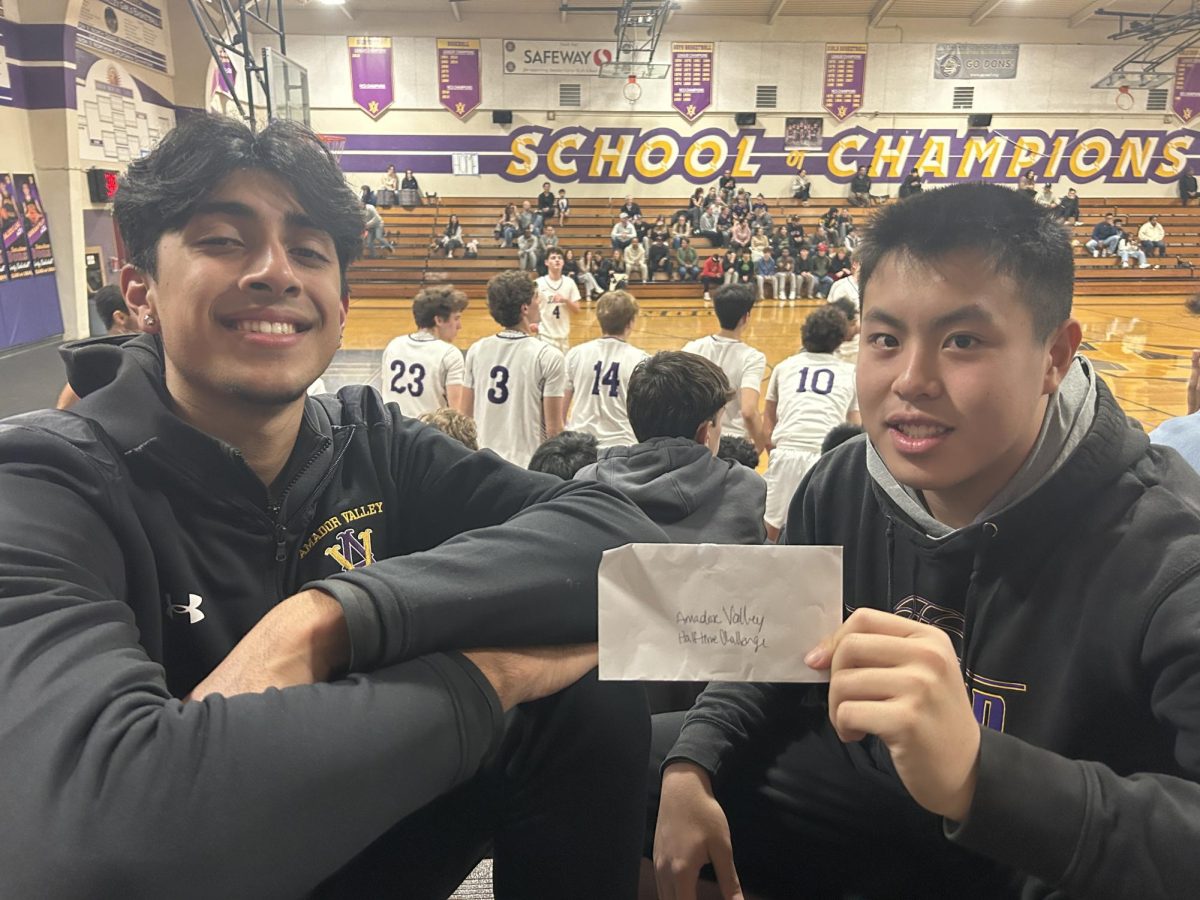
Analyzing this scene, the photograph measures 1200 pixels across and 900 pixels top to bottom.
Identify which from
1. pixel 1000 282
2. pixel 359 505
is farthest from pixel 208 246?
pixel 1000 282

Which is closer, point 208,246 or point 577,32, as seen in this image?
point 208,246

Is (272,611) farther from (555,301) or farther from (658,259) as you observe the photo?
(658,259)

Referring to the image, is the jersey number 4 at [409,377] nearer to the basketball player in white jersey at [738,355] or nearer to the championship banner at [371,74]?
the basketball player in white jersey at [738,355]

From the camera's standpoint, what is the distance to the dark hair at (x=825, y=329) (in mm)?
4887

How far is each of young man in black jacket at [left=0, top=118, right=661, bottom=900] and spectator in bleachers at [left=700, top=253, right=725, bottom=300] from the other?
1657 centimetres

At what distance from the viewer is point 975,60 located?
20.2 metres

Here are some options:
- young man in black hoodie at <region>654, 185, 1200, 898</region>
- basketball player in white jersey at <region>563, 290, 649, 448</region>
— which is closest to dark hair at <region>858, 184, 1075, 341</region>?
young man in black hoodie at <region>654, 185, 1200, 898</region>

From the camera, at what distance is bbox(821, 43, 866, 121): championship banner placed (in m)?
20.0

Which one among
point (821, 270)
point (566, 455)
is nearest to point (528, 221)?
point (821, 270)

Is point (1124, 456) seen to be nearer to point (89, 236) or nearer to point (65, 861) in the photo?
point (65, 861)

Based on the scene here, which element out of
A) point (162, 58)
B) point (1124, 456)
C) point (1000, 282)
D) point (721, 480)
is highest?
point (162, 58)

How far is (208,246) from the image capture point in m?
1.33

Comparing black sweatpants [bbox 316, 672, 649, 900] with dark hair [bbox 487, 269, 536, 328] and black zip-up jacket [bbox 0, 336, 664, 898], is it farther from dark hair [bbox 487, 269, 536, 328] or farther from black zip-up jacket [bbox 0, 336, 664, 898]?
dark hair [bbox 487, 269, 536, 328]

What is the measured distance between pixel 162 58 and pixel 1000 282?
57.9 feet
